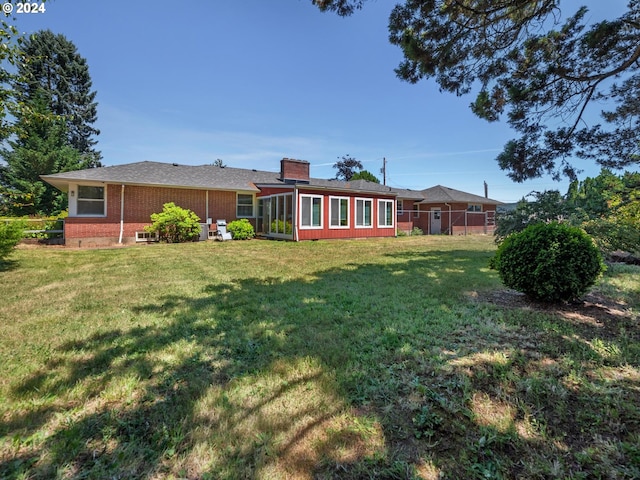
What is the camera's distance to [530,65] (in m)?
6.11

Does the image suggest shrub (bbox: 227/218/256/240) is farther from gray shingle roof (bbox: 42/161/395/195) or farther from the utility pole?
the utility pole

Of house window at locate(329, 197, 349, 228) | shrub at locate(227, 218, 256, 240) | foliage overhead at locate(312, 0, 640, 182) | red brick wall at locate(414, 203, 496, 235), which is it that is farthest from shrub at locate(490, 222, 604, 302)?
red brick wall at locate(414, 203, 496, 235)

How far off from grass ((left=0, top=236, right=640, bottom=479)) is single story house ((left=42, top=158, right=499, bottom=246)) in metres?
9.92

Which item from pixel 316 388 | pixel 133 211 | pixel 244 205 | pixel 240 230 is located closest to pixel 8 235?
pixel 133 211

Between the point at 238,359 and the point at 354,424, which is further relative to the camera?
the point at 238,359

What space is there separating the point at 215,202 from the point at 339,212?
679cm

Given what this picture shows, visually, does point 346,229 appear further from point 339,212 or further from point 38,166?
point 38,166

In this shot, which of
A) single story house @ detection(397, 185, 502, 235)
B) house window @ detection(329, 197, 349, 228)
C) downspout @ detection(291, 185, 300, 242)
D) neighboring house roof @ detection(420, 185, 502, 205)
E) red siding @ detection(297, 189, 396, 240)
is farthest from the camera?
single story house @ detection(397, 185, 502, 235)

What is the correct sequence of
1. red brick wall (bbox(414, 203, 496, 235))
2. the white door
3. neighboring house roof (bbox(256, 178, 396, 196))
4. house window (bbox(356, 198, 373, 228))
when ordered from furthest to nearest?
1. the white door
2. red brick wall (bbox(414, 203, 496, 235))
3. house window (bbox(356, 198, 373, 228))
4. neighboring house roof (bbox(256, 178, 396, 196))

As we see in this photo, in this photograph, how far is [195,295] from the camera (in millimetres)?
4934

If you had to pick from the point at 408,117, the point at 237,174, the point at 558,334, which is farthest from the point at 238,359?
the point at 237,174

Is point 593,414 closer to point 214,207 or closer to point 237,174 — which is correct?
point 214,207

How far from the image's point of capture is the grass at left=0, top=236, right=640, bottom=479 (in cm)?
163

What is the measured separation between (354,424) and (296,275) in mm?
4860
